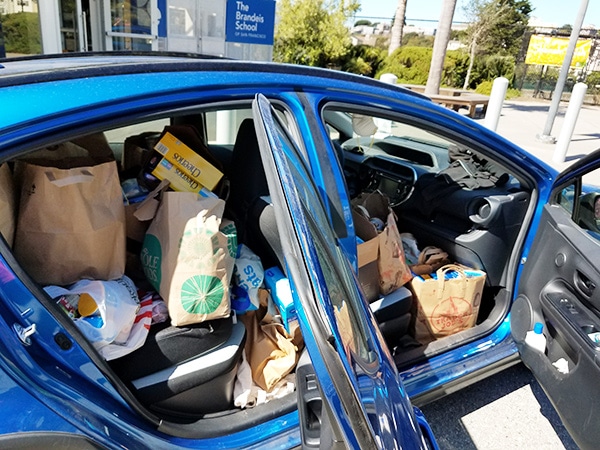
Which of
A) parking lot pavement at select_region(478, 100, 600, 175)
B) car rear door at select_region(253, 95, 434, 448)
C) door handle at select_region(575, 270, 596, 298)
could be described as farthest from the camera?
parking lot pavement at select_region(478, 100, 600, 175)

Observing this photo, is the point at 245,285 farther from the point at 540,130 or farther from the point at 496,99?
the point at 540,130

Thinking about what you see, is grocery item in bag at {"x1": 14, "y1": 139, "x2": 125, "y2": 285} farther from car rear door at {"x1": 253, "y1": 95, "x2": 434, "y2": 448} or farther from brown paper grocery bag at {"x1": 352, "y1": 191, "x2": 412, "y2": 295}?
brown paper grocery bag at {"x1": 352, "y1": 191, "x2": 412, "y2": 295}

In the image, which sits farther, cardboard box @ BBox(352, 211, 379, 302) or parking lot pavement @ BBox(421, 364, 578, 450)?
parking lot pavement @ BBox(421, 364, 578, 450)

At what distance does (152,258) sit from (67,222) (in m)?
0.28

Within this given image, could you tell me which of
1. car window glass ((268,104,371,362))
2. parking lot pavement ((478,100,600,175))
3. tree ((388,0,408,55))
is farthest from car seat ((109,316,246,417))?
tree ((388,0,408,55))

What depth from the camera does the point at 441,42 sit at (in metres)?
10.7

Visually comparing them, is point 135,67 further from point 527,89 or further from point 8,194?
point 527,89

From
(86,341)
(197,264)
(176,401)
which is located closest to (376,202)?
(197,264)

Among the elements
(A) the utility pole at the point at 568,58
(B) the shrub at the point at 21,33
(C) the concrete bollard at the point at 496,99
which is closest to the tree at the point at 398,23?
(A) the utility pole at the point at 568,58

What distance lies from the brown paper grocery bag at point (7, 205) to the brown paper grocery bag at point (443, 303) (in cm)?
158

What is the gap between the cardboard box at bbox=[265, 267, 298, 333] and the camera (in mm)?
1636

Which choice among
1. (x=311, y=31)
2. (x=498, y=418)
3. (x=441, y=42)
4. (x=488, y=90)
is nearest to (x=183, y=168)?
(x=498, y=418)

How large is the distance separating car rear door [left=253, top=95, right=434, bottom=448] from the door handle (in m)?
0.98

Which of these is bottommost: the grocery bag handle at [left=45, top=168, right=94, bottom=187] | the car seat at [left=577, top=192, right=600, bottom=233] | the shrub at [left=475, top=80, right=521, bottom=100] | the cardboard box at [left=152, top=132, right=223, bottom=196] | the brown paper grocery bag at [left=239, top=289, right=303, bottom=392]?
the shrub at [left=475, top=80, right=521, bottom=100]
